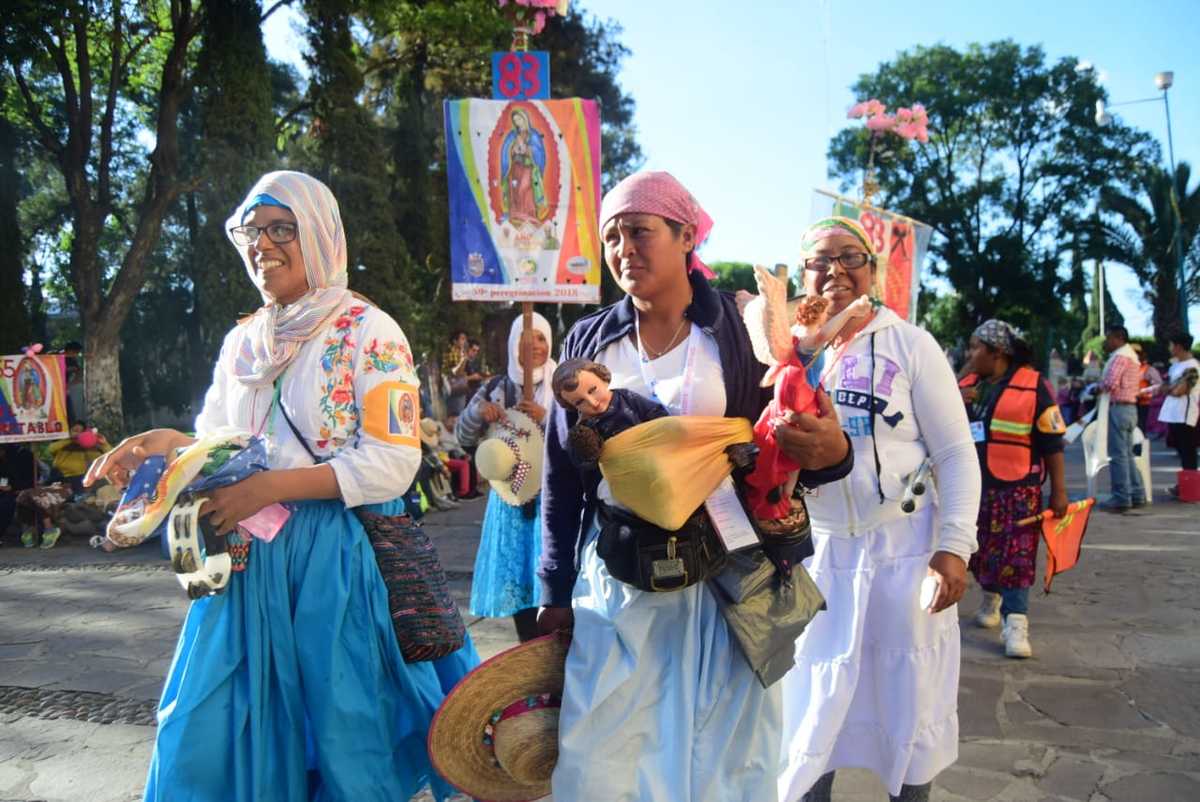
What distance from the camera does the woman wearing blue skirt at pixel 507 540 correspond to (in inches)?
170

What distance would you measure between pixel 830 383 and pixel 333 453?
5.02ft

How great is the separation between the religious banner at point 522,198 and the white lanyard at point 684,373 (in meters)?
2.94

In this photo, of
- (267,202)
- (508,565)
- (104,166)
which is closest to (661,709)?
(267,202)

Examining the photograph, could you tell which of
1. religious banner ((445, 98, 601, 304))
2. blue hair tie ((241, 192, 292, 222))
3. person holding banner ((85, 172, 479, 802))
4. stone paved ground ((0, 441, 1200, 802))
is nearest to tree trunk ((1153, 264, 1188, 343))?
stone paved ground ((0, 441, 1200, 802))

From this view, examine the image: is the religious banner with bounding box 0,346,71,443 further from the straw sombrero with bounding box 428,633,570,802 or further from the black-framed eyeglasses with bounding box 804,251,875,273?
the black-framed eyeglasses with bounding box 804,251,875,273

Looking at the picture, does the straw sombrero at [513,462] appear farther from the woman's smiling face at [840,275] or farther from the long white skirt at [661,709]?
the long white skirt at [661,709]

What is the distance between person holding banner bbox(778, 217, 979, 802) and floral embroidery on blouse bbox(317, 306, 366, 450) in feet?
4.52

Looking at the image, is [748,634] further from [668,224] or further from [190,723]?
[190,723]

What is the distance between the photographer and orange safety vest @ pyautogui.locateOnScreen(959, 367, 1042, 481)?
5344 mm

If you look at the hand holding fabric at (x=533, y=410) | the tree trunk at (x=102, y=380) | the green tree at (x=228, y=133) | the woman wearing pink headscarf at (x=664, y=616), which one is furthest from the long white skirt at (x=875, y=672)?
the green tree at (x=228, y=133)

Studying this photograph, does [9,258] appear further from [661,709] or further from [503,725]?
[661,709]

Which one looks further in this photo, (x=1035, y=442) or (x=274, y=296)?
(x=1035, y=442)

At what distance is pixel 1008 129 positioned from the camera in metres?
37.0

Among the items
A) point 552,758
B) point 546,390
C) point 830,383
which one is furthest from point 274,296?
point 546,390
